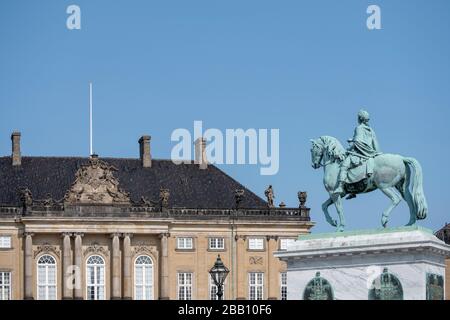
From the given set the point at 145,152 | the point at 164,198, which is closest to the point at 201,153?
the point at 145,152

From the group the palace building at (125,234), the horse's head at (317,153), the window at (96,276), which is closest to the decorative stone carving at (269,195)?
the palace building at (125,234)

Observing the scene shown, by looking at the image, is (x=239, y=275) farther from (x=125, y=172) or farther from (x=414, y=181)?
(x=414, y=181)

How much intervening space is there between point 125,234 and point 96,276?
2782mm

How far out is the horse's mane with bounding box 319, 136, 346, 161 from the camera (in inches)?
1291

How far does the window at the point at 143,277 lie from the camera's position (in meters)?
79.6

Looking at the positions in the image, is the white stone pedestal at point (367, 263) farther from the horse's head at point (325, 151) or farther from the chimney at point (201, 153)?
the chimney at point (201, 153)

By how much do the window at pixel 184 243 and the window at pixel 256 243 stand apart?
10.7 feet

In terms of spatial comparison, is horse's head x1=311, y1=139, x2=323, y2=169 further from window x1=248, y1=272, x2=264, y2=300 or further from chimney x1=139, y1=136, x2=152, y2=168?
chimney x1=139, y1=136, x2=152, y2=168

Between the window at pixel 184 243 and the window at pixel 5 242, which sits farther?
the window at pixel 184 243
